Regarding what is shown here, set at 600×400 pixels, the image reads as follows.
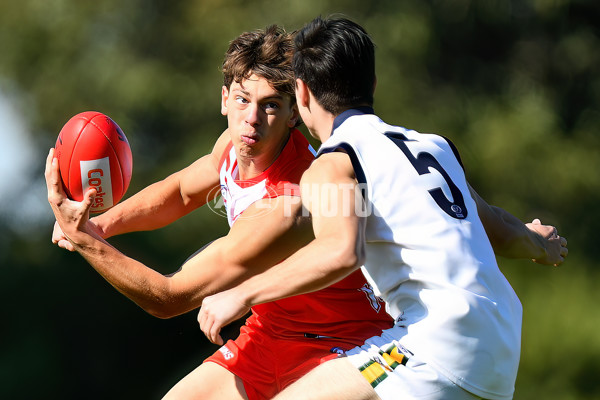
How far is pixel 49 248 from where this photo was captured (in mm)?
8125

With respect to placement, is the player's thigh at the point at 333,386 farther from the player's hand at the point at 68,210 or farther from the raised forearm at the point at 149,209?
the raised forearm at the point at 149,209

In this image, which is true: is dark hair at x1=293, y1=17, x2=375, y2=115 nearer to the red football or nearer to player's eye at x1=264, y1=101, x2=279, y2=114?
player's eye at x1=264, y1=101, x2=279, y2=114

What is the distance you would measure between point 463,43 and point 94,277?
16.4 ft

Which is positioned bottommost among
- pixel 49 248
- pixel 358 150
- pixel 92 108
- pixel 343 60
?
pixel 49 248

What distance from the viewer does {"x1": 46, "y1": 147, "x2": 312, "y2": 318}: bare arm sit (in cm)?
322

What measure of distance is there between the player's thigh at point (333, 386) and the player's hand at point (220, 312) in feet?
1.01

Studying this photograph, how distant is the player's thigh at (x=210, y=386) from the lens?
3430mm

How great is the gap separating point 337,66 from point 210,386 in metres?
1.57

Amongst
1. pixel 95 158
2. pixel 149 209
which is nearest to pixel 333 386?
pixel 95 158

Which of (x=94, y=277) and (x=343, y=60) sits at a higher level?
(x=343, y=60)

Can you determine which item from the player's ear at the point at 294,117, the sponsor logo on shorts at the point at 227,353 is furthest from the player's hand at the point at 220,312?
the player's ear at the point at 294,117

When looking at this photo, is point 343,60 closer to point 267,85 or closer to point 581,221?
point 267,85

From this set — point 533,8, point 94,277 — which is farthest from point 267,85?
point 533,8

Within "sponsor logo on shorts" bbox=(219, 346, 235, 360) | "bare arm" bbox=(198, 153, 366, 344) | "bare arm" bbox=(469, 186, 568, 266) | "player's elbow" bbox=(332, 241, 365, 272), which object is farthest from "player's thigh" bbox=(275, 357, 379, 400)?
"sponsor logo on shorts" bbox=(219, 346, 235, 360)
